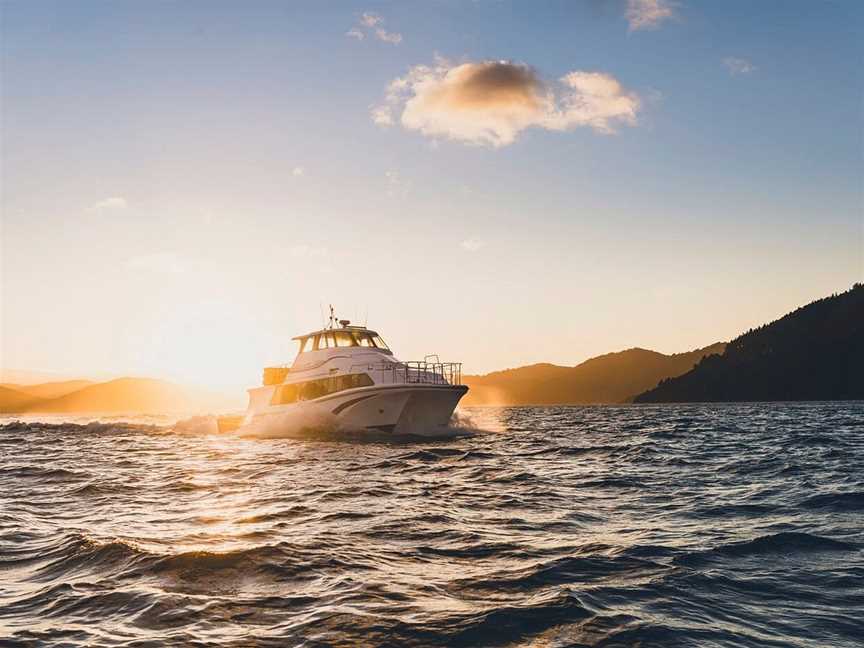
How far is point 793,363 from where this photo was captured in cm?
13838

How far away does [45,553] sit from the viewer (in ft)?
27.2

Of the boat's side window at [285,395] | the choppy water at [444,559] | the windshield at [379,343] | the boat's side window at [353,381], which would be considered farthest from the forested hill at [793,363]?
the choppy water at [444,559]

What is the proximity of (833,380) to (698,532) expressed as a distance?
14637 centimetres

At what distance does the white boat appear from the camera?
25812mm

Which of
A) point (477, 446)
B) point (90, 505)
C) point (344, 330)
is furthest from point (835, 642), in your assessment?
point (344, 330)

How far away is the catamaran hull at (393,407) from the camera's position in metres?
25.6

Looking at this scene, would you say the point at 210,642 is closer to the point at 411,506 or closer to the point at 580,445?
the point at 411,506

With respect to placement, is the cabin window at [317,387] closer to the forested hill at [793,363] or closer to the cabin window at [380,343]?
the cabin window at [380,343]

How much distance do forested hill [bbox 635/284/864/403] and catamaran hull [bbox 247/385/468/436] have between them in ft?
425

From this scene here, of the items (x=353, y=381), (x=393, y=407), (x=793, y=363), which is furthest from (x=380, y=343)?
(x=793, y=363)

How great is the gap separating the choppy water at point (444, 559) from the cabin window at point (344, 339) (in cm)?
1368

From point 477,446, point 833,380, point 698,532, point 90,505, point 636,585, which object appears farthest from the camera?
point 833,380

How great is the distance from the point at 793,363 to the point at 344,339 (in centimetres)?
13955

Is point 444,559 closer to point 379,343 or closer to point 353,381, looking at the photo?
point 353,381
